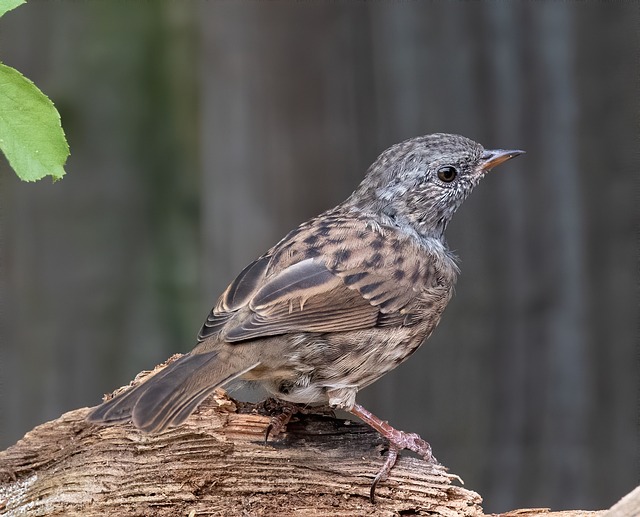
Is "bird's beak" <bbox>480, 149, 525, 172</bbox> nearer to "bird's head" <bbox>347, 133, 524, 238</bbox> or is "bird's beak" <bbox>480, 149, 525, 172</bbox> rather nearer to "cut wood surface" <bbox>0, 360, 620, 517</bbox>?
"bird's head" <bbox>347, 133, 524, 238</bbox>

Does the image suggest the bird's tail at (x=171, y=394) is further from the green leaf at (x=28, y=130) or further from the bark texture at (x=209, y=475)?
the green leaf at (x=28, y=130)

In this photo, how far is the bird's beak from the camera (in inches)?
154

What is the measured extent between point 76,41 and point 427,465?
3715 millimetres

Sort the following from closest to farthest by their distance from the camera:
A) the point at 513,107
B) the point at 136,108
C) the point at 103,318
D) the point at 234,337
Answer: the point at 234,337 < the point at 513,107 < the point at 103,318 < the point at 136,108

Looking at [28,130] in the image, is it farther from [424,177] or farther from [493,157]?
[493,157]

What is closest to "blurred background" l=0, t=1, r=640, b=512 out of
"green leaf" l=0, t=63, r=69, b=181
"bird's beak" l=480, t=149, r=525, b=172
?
"bird's beak" l=480, t=149, r=525, b=172

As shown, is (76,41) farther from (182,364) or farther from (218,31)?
(182,364)

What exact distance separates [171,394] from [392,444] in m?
0.87

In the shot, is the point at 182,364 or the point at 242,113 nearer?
the point at 182,364

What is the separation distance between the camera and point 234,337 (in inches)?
122

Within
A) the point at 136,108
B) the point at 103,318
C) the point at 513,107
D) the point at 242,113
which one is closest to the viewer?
the point at 513,107

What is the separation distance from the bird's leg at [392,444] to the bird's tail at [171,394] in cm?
55

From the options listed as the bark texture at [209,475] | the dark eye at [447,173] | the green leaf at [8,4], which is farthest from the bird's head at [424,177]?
the green leaf at [8,4]

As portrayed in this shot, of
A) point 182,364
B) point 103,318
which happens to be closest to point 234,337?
point 182,364
